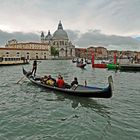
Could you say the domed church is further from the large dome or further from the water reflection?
the water reflection

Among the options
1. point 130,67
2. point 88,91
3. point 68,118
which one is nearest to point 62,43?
point 130,67

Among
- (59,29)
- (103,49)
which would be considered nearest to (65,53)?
(59,29)

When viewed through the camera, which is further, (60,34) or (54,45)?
(60,34)

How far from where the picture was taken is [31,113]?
822cm

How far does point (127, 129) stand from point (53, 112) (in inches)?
109

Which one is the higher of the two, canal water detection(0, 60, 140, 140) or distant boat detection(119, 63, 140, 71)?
distant boat detection(119, 63, 140, 71)

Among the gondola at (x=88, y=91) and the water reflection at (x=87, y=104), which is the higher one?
the gondola at (x=88, y=91)

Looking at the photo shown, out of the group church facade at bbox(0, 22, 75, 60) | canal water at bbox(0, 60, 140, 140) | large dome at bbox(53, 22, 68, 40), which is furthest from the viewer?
large dome at bbox(53, 22, 68, 40)

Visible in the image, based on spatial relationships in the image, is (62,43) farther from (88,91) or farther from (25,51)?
(88,91)

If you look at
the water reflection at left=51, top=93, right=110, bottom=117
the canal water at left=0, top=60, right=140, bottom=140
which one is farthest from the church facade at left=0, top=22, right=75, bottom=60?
the canal water at left=0, top=60, right=140, bottom=140

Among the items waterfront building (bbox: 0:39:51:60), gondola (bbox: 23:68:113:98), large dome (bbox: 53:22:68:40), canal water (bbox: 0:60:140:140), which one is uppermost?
large dome (bbox: 53:22:68:40)

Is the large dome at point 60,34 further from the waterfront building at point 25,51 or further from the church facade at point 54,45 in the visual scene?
the waterfront building at point 25,51

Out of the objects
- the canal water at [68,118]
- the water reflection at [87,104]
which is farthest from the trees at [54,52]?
the canal water at [68,118]

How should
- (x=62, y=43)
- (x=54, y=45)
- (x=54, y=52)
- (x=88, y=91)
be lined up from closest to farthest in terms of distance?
(x=88, y=91), (x=54, y=52), (x=62, y=43), (x=54, y=45)
